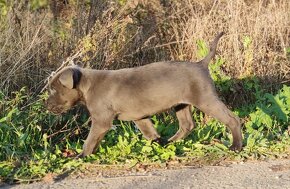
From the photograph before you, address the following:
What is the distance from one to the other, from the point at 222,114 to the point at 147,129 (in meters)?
1.05

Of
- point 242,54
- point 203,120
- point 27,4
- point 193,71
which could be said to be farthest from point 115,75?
point 27,4

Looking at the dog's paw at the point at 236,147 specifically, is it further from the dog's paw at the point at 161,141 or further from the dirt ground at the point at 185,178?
the dog's paw at the point at 161,141

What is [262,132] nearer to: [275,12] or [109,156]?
[109,156]

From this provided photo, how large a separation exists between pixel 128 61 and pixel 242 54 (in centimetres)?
177

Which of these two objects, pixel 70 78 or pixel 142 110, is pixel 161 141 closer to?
pixel 142 110

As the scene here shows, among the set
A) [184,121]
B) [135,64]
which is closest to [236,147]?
[184,121]

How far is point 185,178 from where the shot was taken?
568 cm

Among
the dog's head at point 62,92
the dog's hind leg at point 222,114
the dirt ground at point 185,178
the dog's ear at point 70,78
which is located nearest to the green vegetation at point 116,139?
the dog's hind leg at point 222,114

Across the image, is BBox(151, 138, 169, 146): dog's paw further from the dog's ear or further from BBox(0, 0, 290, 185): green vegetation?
the dog's ear

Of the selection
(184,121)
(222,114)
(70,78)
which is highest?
(70,78)

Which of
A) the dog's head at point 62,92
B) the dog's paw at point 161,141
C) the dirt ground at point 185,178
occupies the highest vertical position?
the dog's head at point 62,92

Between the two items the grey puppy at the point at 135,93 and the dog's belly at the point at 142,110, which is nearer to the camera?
the grey puppy at the point at 135,93

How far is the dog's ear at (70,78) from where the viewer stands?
6.60 meters

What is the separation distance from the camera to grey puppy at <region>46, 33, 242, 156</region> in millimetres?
6547
